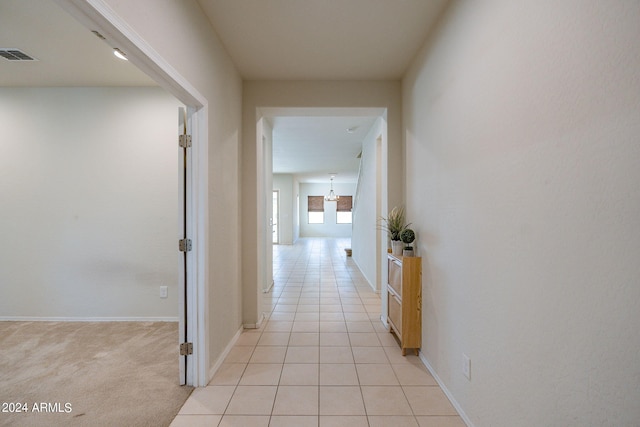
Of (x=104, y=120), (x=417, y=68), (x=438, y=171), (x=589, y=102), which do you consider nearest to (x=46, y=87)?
(x=104, y=120)

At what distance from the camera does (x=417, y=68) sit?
268 centimetres

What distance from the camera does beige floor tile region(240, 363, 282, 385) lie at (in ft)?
7.36

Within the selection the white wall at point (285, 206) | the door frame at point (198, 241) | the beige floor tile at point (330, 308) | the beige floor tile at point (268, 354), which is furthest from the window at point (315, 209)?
the door frame at point (198, 241)

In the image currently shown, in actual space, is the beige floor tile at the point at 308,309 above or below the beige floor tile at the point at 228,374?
above

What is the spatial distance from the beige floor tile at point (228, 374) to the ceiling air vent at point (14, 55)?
3272 millimetres

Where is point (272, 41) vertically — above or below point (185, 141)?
above

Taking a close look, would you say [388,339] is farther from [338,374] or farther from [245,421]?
[245,421]

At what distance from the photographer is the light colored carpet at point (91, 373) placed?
73.3 inches

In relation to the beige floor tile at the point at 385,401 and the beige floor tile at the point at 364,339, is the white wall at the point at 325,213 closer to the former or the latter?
the beige floor tile at the point at 364,339

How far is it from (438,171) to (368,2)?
1.31m

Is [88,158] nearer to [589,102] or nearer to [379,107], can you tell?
[379,107]

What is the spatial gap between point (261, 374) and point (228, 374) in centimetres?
27

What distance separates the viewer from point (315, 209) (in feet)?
47.6

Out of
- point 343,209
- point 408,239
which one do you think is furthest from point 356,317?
point 343,209
